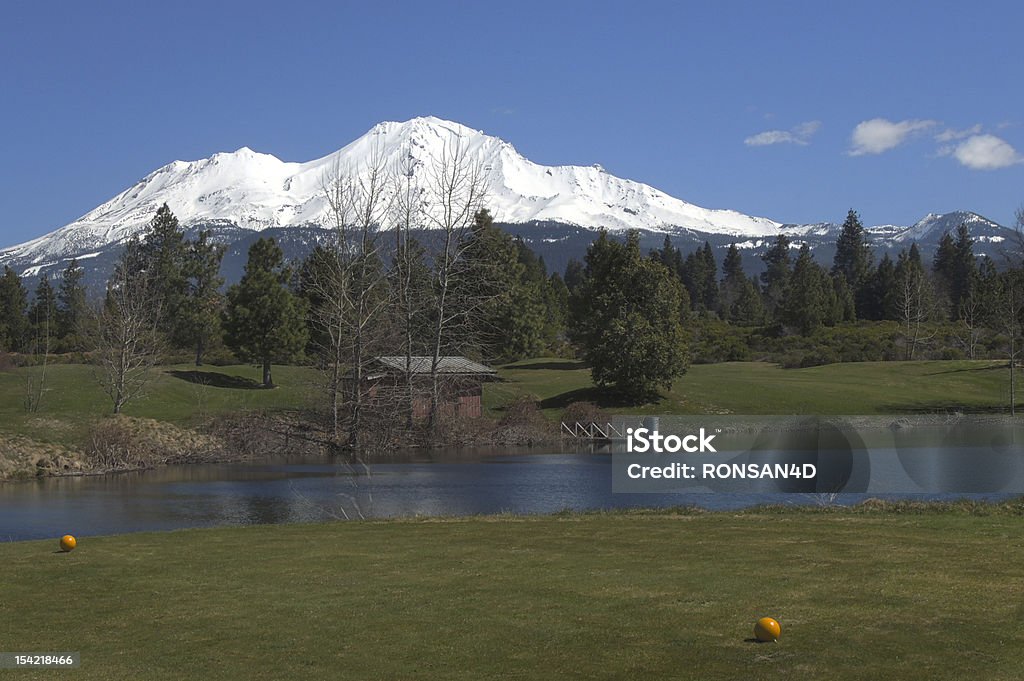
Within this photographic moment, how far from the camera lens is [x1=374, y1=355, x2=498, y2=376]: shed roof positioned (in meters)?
65.4

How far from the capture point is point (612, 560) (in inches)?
681

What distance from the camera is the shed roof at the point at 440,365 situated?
215 feet

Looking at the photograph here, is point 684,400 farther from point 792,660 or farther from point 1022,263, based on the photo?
point 792,660

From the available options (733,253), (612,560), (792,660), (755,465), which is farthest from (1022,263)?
(733,253)

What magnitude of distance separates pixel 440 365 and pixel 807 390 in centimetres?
2576

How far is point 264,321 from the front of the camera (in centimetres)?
8119

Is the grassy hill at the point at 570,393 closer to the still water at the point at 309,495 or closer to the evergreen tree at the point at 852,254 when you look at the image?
the still water at the point at 309,495

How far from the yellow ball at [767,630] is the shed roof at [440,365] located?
5236cm

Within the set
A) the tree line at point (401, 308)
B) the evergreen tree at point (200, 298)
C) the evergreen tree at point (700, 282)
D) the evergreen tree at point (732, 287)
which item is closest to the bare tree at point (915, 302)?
the tree line at point (401, 308)

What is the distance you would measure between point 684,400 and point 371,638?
2390 inches

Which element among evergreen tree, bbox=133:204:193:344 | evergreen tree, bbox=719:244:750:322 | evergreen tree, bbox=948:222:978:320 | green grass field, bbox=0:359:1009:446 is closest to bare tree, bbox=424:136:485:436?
green grass field, bbox=0:359:1009:446

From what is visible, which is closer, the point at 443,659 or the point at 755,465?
the point at 443,659

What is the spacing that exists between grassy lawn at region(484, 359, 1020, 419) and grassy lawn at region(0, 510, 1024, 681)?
160 feet

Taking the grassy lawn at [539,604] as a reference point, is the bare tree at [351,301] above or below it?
above
